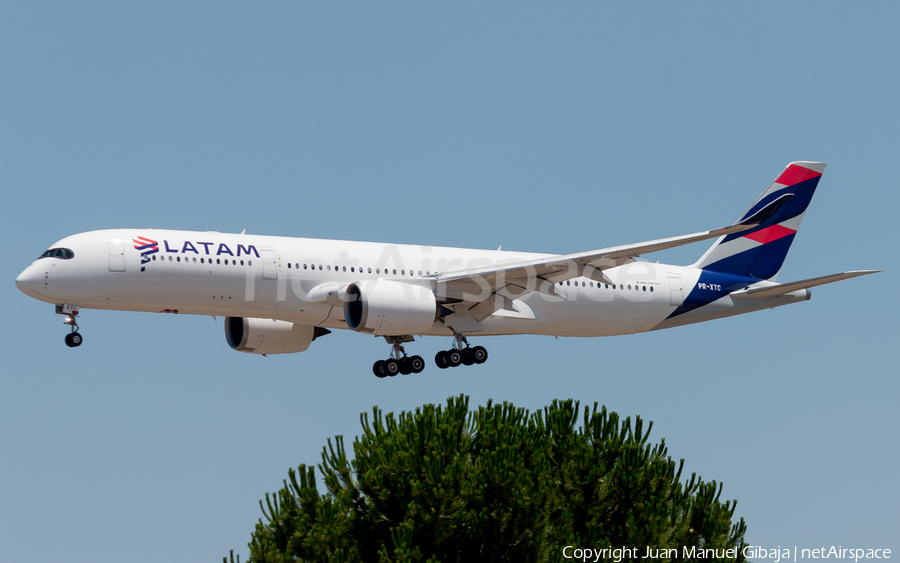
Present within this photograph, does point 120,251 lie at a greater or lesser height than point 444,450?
greater

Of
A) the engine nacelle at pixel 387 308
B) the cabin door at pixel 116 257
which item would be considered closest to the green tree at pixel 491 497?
the engine nacelle at pixel 387 308

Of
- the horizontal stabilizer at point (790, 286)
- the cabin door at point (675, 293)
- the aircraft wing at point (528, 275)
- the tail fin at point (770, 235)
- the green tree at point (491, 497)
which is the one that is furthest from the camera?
the tail fin at point (770, 235)

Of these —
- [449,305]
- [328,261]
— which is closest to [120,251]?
[328,261]

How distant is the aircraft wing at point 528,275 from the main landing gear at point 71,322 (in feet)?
40.9

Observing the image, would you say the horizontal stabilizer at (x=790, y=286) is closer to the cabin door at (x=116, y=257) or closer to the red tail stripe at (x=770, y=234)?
the red tail stripe at (x=770, y=234)

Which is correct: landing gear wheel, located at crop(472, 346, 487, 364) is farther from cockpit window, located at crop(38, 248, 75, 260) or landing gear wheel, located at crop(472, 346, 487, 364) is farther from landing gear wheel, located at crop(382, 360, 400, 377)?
cockpit window, located at crop(38, 248, 75, 260)

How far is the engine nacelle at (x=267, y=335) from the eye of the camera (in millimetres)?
48094

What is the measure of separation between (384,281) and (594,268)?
7.26 metres

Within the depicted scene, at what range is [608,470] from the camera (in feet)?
131

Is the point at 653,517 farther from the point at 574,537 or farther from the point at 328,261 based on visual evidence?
the point at 328,261

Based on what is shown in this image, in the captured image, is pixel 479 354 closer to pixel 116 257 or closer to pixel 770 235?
pixel 116 257

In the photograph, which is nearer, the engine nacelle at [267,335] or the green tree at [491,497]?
the green tree at [491,497]

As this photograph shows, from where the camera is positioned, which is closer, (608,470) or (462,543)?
(462,543)

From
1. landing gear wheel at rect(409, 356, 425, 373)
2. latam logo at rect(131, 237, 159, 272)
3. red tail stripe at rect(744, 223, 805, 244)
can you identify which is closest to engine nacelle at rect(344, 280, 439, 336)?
landing gear wheel at rect(409, 356, 425, 373)
